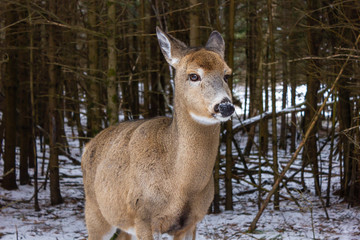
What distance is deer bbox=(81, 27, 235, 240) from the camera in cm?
427

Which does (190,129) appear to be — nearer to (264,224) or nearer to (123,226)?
(123,226)

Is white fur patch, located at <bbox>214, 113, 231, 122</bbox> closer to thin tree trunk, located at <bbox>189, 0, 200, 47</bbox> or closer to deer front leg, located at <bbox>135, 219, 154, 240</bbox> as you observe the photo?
deer front leg, located at <bbox>135, 219, 154, 240</bbox>

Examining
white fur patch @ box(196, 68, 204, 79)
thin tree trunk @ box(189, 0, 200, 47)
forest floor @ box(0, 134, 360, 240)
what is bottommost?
forest floor @ box(0, 134, 360, 240)

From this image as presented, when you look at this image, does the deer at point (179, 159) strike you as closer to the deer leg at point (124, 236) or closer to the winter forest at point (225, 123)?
the deer leg at point (124, 236)

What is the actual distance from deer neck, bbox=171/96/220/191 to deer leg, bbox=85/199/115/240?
5.18 ft

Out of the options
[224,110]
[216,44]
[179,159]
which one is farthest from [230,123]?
[224,110]

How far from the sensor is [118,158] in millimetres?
4961

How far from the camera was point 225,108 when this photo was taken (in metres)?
3.79

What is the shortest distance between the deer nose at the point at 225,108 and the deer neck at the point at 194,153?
441 millimetres

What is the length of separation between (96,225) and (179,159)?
1724mm

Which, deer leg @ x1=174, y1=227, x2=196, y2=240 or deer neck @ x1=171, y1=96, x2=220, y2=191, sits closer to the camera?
deer neck @ x1=171, y1=96, x2=220, y2=191

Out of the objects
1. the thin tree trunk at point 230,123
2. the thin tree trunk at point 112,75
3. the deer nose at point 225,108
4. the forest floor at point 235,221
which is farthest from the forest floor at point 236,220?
the deer nose at point 225,108

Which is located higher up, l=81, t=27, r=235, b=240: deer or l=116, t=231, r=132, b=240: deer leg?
l=81, t=27, r=235, b=240: deer

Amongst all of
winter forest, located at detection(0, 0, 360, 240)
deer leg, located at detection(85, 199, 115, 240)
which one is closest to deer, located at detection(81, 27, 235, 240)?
deer leg, located at detection(85, 199, 115, 240)
